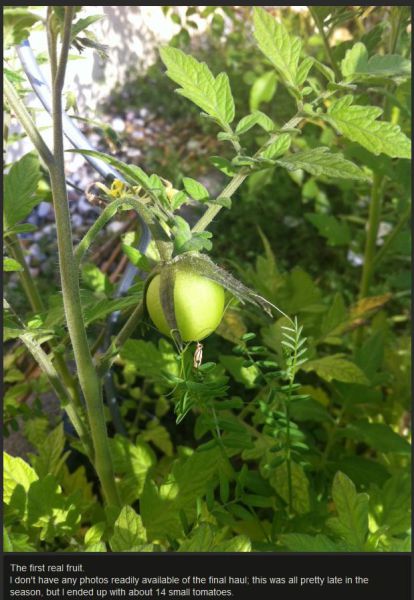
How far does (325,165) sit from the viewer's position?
508 millimetres

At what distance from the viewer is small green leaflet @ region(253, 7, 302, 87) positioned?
0.55 meters

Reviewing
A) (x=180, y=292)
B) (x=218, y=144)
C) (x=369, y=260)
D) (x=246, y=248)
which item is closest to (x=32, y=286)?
(x=180, y=292)

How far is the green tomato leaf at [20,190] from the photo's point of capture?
26.1 inches

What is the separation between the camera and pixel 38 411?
99 centimetres

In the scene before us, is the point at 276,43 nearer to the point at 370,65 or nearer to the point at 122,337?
the point at 370,65

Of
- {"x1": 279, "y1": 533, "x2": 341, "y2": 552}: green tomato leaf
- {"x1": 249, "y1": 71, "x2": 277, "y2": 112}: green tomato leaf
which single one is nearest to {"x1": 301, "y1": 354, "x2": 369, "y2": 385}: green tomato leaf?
{"x1": 279, "y1": 533, "x2": 341, "y2": 552}: green tomato leaf

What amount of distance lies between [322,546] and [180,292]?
298 mm

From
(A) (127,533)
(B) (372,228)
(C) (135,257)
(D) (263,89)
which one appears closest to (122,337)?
(C) (135,257)

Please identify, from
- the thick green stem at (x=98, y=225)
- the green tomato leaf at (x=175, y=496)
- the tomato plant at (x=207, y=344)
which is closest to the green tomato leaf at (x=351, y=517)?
the tomato plant at (x=207, y=344)

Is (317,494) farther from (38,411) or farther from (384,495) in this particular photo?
(38,411)

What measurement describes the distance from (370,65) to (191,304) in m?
0.27

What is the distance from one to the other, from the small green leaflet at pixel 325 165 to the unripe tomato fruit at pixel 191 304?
0.37 ft

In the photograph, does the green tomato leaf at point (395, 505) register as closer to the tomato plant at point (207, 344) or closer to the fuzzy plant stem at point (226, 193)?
the tomato plant at point (207, 344)

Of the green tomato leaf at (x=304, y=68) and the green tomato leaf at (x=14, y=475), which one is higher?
the green tomato leaf at (x=304, y=68)
